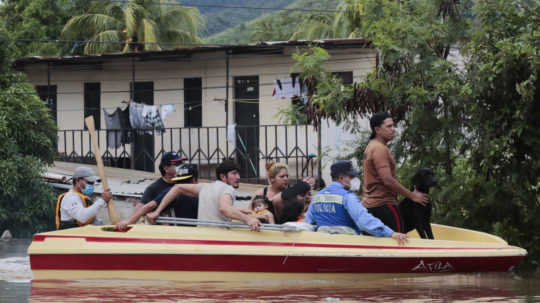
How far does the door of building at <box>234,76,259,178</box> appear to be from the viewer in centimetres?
2162

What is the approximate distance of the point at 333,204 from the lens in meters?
8.91

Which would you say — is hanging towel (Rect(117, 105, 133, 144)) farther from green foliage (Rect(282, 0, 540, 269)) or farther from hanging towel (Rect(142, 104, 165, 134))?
green foliage (Rect(282, 0, 540, 269))

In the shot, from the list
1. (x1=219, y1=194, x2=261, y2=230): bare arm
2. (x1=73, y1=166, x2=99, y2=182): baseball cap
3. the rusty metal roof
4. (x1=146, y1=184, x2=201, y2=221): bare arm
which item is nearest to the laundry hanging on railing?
the rusty metal roof

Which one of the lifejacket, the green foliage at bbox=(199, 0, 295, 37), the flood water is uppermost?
the green foliage at bbox=(199, 0, 295, 37)

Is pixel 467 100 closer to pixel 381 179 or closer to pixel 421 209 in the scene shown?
pixel 421 209

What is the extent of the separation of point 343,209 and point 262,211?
1107 mm

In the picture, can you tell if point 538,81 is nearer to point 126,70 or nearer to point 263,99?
point 263,99

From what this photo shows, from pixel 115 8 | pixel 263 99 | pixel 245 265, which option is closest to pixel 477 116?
pixel 245 265

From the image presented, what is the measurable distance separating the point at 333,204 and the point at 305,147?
1155 cm

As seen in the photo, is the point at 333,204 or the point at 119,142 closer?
the point at 333,204

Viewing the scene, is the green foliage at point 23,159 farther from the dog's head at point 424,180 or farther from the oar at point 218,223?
the dog's head at point 424,180

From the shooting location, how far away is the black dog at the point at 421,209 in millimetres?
9523

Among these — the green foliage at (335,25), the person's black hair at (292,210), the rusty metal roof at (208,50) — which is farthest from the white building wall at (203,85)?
the person's black hair at (292,210)

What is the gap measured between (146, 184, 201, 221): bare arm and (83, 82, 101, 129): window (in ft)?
51.6
